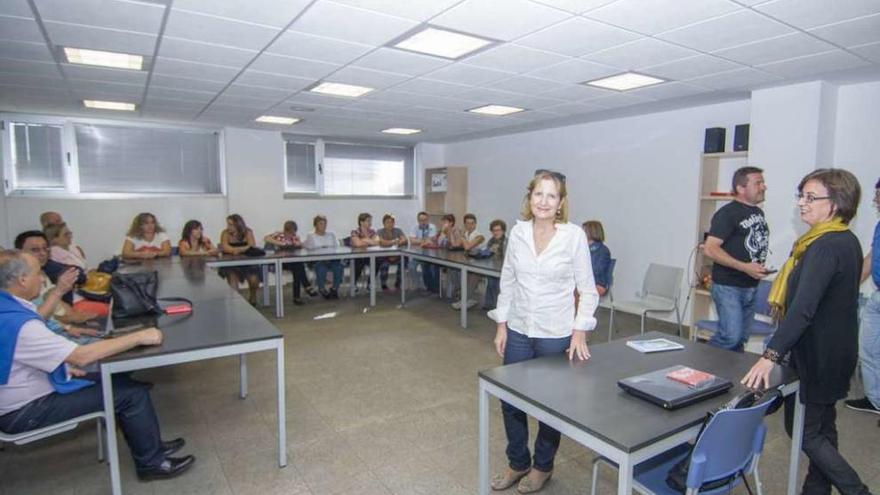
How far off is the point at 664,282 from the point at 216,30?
14.2 ft

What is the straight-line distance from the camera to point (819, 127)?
4094 mm

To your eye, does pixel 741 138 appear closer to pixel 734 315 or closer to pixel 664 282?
pixel 664 282

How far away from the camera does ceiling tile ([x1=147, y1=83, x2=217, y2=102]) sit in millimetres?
4586

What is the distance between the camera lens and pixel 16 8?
8.45ft

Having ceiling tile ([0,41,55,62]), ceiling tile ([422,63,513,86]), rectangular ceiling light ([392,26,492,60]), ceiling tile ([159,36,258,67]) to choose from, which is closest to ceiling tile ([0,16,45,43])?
ceiling tile ([0,41,55,62])

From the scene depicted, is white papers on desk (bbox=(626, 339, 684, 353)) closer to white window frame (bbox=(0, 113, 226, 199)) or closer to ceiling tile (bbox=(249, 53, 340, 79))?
ceiling tile (bbox=(249, 53, 340, 79))

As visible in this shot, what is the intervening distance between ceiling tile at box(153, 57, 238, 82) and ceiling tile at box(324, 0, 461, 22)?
1713 millimetres

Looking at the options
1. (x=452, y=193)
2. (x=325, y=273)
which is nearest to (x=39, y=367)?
(x=325, y=273)

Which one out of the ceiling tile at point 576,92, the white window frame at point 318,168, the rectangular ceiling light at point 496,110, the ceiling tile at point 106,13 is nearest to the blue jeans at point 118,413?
the ceiling tile at point 106,13

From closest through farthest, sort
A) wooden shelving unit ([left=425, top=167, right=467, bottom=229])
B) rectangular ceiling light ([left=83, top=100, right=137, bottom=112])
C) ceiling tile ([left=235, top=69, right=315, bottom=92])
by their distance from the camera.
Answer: ceiling tile ([left=235, top=69, right=315, bottom=92])
rectangular ceiling light ([left=83, top=100, right=137, bottom=112])
wooden shelving unit ([left=425, top=167, right=467, bottom=229])

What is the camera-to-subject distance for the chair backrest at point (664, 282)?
4684mm

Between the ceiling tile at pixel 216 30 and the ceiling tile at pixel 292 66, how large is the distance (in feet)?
1.06

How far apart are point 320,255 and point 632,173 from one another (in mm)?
3898

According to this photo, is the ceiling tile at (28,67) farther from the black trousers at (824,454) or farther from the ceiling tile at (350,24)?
the black trousers at (824,454)
